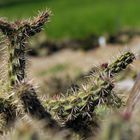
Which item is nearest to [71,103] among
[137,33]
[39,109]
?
[39,109]

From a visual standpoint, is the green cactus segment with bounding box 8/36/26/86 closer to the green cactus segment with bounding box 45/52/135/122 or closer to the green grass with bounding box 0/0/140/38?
the green cactus segment with bounding box 45/52/135/122

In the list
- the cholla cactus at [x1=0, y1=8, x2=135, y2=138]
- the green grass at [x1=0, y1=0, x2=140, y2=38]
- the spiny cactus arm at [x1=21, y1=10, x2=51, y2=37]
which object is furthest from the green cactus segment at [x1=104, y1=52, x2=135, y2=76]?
the green grass at [x1=0, y1=0, x2=140, y2=38]

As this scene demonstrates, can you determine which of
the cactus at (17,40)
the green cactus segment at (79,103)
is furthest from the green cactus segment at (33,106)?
the cactus at (17,40)

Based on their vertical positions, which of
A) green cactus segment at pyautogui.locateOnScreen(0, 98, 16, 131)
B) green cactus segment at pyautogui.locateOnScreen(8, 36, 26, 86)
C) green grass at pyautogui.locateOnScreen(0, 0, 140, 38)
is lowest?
green cactus segment at pyautogui.locateOnScreen(0, 98, 16, 131)

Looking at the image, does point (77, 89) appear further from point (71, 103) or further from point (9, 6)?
point (9, 6)

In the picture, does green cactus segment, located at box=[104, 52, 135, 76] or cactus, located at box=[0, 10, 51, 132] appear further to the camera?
cactus, located at box=[0, 10, 51, 132]
